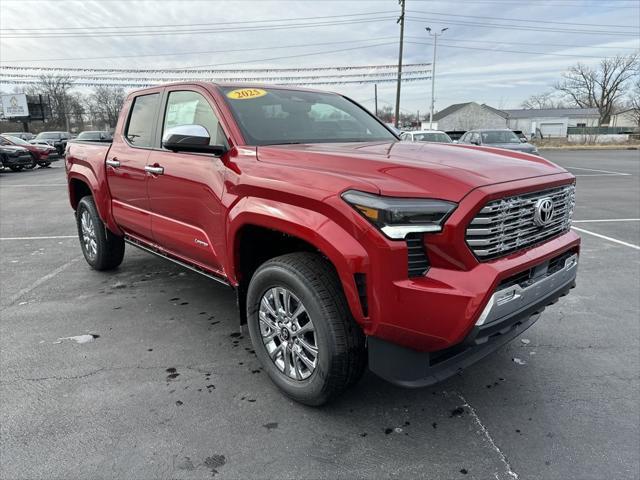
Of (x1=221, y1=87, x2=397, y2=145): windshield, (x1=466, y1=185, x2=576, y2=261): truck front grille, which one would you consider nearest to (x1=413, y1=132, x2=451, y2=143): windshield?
(x1=221, y1=87, x2=397, y2=145): windshield

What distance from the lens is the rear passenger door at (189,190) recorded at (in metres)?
3.15

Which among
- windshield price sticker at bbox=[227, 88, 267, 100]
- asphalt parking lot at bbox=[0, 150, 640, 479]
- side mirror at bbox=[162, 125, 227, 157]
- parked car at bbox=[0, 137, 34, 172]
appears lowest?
asphalt parking lot at bbox=[0, 150, 640, 479]

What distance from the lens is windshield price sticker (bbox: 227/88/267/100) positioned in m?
3.39

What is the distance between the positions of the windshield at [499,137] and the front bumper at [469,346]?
617 inches

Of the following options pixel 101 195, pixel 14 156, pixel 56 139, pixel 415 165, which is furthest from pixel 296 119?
pixel 56 139

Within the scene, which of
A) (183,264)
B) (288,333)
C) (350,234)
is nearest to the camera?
(350,234)

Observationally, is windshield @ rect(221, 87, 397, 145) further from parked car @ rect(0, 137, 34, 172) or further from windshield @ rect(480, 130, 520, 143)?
parked car @ rect(0, 137, 34, 172)

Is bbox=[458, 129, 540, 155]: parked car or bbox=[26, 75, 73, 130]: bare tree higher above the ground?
bbox=[26, 75, 73, 130]: bare tree

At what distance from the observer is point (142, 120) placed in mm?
4270

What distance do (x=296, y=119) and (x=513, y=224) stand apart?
1.85 metres

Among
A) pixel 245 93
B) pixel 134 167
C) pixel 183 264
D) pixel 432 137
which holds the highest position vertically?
pixel 245 93

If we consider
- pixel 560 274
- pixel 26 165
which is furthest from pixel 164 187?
pixel 26 165

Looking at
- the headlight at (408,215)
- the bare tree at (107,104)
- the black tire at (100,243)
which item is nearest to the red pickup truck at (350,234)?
the headlight at (408,215)

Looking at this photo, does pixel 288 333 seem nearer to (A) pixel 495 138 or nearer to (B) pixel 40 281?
(B) pixel 40 281
